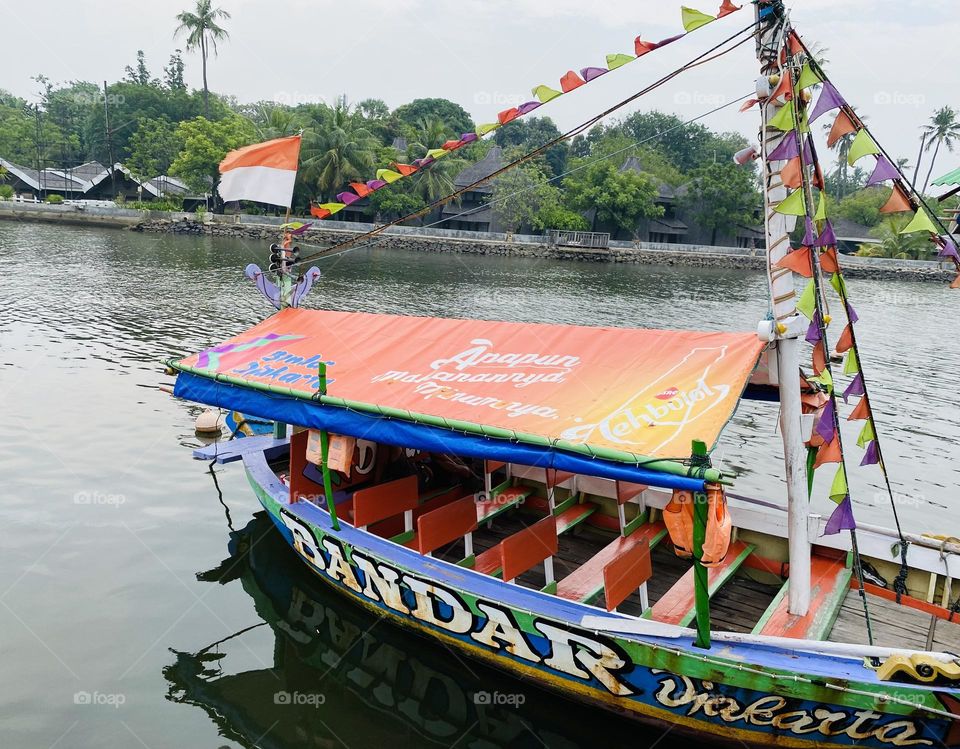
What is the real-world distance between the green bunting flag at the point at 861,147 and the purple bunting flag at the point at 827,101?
31cm

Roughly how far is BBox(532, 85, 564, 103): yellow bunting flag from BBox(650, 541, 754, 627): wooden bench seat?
5.02 metres

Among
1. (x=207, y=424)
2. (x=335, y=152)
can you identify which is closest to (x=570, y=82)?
(x=207, y=424)

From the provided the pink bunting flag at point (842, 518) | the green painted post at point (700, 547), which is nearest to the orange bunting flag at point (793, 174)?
the green painted post at point (700, 547)

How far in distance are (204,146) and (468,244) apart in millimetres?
25042

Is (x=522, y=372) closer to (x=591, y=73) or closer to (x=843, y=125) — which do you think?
(x=591, y=73)

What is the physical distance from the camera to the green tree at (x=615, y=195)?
6412 cm

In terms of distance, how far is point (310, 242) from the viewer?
6450 centimetres

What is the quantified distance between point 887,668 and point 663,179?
74.5 m

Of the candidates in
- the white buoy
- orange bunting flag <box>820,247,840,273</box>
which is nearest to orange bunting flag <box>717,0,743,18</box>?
orange bunting flag <box>820,247,840,273</box>

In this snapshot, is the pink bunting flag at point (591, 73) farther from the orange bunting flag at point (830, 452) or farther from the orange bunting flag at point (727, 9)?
the orange bunting flag at point (830, 452)

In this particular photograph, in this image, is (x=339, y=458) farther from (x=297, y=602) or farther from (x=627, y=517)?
(x=627, y=517)

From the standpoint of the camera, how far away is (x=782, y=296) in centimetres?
647

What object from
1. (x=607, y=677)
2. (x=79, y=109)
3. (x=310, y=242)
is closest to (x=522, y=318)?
(x=607, y=677)

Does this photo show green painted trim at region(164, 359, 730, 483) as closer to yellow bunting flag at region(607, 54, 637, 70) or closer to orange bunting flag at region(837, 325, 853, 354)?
orange bunting flag at region(837, 325, 853, 354)
